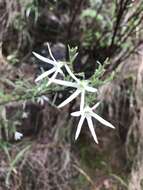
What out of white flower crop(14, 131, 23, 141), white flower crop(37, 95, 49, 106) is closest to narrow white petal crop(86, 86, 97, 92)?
white flower crop(37, 95, 49, 106)

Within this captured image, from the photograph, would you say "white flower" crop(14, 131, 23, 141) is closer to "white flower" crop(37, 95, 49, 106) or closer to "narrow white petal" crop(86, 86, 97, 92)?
"white flower" crop(37, 95, 49, 106)

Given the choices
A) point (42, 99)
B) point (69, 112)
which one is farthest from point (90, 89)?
point (69, 112)

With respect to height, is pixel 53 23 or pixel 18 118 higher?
pixel 53 23

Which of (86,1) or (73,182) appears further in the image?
(86,1)

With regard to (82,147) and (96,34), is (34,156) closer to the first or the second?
(82,147)

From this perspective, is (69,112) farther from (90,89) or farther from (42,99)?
(90,89)

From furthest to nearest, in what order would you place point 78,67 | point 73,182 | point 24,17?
point 24,17, point 78,67, point 73,182

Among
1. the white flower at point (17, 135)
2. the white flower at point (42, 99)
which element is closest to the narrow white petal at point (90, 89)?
the white flower at point (42, 99)

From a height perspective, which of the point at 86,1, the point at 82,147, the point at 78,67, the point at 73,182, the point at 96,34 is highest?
the point at 86,1

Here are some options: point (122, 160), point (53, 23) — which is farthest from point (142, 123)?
point (53, 23)
